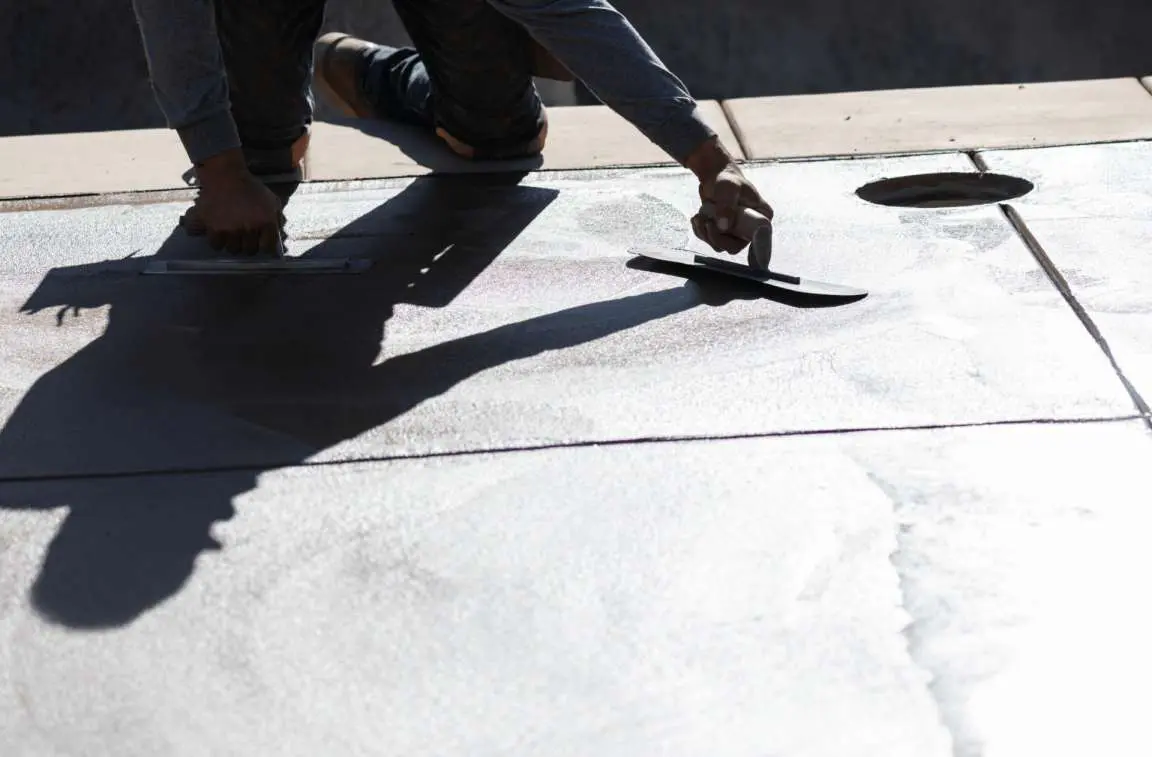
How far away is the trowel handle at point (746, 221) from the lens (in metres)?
2.98

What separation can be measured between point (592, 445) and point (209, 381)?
79 centimetres

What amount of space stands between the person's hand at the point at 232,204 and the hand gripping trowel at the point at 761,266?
0.90 meters

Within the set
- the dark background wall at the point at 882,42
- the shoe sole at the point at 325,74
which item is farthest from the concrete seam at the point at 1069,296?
the dark background wall at the point at 882,42

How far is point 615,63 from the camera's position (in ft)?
9.86

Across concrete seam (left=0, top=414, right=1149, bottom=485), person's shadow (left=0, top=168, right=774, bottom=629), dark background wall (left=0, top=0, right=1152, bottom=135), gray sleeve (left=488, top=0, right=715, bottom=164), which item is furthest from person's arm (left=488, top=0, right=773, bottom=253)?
dark background wall (left=0, top=0, right=1152, bottom=135)

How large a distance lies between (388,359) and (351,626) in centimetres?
94

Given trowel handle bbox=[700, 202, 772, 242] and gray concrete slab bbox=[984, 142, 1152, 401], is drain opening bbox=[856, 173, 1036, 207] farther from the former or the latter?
trowel handle bbox=[700, 202, 772, 242]

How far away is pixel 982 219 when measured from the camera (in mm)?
3410

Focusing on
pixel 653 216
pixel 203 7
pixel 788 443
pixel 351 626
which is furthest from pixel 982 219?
pixel 351 626

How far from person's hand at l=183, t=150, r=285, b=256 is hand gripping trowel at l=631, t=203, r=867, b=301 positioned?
35.4 inches

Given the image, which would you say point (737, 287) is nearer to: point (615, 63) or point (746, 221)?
point (746, 221)

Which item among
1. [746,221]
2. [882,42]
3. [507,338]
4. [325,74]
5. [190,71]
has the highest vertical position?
[190,71]

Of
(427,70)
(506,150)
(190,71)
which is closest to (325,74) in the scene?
(427,70)

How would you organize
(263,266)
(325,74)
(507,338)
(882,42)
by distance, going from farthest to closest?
(882,42) < (325,74) < (263,266) < (507,338)
